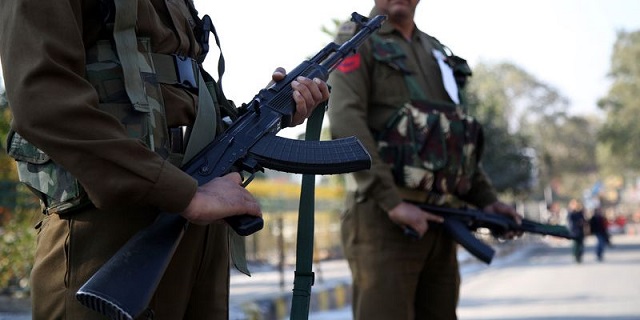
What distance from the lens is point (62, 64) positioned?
1886 millimetres

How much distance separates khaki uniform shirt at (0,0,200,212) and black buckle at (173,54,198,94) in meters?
0.32

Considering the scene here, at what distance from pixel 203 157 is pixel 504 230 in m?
1.98

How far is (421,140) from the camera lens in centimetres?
356

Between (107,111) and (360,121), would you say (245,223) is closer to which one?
(107,111)

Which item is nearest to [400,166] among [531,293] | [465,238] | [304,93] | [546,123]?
[465,238]

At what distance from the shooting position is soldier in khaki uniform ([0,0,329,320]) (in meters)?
1.86

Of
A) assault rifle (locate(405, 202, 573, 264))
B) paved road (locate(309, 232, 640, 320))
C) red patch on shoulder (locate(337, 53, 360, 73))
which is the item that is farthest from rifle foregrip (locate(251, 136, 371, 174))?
paved road (locate(309, 232, 640, 320))

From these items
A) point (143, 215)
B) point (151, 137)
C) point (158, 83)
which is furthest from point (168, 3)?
point (143, 215)

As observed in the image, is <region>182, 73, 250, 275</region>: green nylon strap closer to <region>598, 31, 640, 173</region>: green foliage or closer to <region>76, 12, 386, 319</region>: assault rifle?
<region>76, 12, 386, 319</region>: assault rifle

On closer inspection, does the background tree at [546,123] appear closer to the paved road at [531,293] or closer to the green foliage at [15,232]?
the paved road at [531,293]

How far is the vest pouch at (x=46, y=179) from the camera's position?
198 centimetres

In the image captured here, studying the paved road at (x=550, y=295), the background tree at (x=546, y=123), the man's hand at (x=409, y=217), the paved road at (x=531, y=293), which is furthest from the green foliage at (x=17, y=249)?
the background tree at (x=546, y=123)

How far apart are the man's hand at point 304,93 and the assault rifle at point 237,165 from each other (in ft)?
0.07

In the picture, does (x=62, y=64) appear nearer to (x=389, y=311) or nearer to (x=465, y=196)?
(x=389, y=311)
